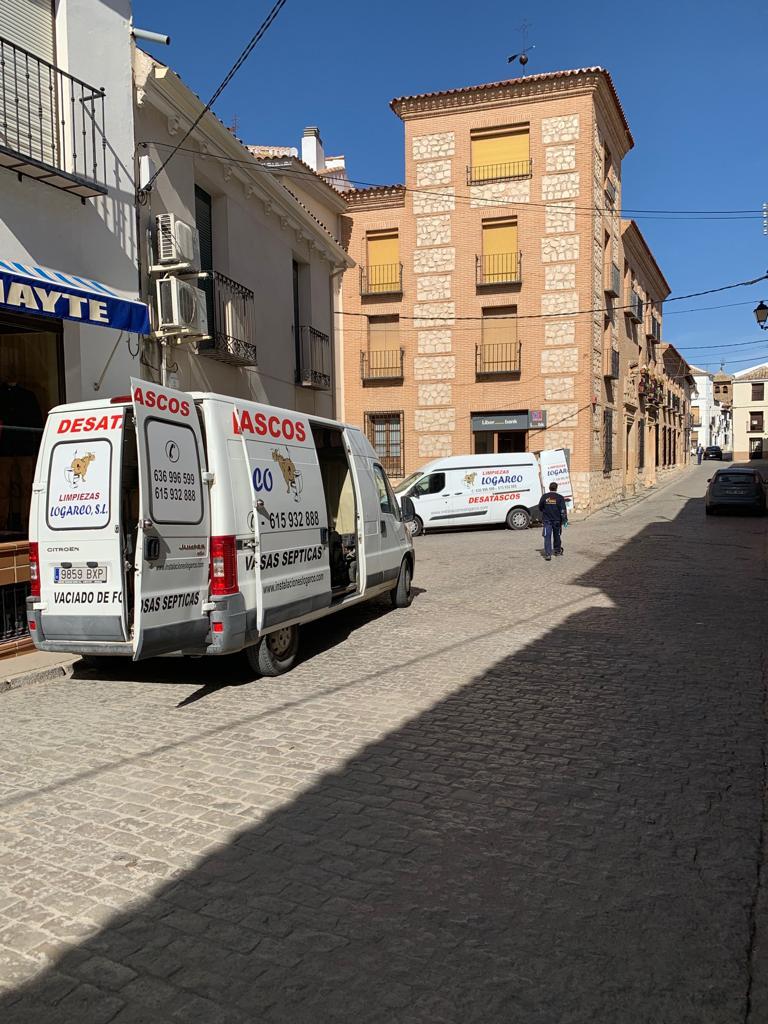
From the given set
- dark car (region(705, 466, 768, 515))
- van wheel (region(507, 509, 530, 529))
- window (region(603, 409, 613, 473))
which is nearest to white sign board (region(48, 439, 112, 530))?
van wheel (region(507, 509, 530, 529))

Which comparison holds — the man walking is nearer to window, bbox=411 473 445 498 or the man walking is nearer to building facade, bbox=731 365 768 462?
window, bbox=411 473 445 498

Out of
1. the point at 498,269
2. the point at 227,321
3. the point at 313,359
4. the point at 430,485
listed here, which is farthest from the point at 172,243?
the point at 498,269

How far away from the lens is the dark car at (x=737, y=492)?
24.6m

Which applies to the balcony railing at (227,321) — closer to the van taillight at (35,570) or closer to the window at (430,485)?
the van taillight at (35,570)

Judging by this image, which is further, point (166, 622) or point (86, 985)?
point (166, 622)

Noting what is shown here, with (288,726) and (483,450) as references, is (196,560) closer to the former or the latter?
(288,726)

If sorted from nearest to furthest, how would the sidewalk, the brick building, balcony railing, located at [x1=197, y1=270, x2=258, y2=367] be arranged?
the sidewalk < balcony railing, located at [x1=197, y1=270, x2=258, y2=367] < the brick building

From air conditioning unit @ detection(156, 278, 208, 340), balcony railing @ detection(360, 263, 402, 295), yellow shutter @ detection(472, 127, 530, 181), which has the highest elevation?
yellow shutter @ detection(472, 127, 530, 181)

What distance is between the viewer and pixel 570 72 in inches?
979

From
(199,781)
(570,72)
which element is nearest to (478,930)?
(199,781)

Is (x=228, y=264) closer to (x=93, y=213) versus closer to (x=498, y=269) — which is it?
(x=93, y=213)

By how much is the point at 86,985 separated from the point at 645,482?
137ft

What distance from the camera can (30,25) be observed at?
28.6 feet

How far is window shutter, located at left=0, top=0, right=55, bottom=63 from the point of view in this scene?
843 centimetres
